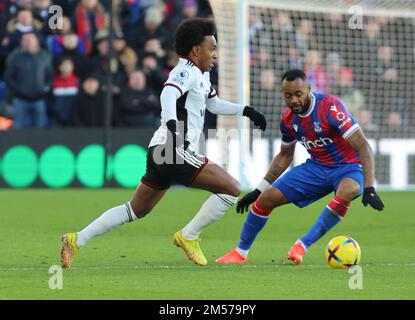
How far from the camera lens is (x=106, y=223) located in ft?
30.3

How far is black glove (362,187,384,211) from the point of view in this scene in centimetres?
909

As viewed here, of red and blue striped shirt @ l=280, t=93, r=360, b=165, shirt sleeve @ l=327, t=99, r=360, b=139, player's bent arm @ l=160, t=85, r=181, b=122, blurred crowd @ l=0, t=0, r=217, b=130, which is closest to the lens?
player's bent arm @ l=160, t=85, r=181, b=122

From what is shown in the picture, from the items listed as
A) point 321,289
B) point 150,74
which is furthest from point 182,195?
point 321,289

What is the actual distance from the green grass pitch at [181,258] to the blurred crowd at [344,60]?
4808 millimetres

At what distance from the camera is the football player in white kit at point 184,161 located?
359 inches

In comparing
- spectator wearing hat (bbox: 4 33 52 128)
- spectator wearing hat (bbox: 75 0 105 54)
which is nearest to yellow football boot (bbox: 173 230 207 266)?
spectator wearing hat (bbox: 4 33 52 128)

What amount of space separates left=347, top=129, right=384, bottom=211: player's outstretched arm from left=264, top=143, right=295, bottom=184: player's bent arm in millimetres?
730

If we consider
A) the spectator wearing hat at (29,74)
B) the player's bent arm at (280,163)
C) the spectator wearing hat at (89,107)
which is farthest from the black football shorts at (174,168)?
the spectator wearing hat at (89,107)

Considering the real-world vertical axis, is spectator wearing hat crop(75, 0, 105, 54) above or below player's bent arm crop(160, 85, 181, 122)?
above

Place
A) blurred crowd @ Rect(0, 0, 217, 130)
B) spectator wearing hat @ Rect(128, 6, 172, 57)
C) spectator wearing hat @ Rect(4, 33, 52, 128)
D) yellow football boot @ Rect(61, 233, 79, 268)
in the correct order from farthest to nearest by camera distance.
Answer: spectator wearing hat @ Rect(128, 6, 172, 57) → blurred crowd @ Rect(0, 0, 217, 130) → spectator wearing hat @ Rect(4, 33, 52, 128) → yellow football boot @ Rect(61, 233, 79, 268)

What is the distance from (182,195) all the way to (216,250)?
7.72 metres

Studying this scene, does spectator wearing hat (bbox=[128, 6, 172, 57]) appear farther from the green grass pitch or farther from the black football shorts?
the black football shorts

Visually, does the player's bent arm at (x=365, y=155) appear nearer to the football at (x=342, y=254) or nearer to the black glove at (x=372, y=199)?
the black glove at (x=372, y=199)

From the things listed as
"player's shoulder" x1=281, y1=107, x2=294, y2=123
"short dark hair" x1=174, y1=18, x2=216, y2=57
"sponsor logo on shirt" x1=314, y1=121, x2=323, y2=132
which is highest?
"short dark hair" x1=174, y1=18, x2=216, y2=57
